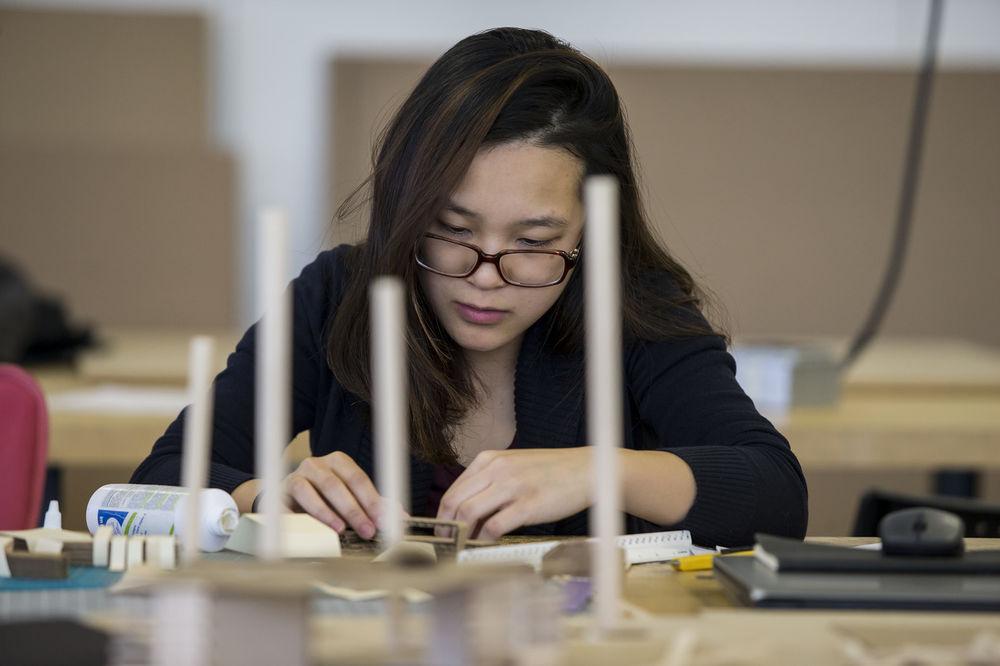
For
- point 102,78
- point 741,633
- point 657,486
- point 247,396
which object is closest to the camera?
point 741,633

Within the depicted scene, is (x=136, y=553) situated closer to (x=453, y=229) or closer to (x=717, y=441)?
(x=453, y=229)

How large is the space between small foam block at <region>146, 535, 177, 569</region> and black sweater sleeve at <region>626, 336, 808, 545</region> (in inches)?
16.8

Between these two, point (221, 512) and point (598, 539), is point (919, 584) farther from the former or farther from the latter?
point (221, 512)

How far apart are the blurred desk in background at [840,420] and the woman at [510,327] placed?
61 cm

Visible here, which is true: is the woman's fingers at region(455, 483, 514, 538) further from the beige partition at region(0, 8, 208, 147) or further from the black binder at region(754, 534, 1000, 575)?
the beige partition at region(0, 8, 208, 147)

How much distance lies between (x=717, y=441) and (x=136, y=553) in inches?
22.8

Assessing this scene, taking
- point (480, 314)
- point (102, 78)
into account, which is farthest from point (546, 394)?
point (102, 78)

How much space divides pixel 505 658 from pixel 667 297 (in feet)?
2.77

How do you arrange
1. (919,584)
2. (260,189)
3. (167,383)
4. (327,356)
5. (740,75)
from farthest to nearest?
(260,189) → (740,75) → (167,383) → (327,356) → (919,584)

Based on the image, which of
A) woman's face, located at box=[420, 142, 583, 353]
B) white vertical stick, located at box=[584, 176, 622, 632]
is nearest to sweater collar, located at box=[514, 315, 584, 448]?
woman's face, located at box=[420, 142, 583, 353]

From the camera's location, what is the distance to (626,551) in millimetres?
940

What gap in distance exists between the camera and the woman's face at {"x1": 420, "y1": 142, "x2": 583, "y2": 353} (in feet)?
3.89

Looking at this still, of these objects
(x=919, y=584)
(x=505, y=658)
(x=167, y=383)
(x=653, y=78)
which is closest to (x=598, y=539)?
(x=505, y=658)

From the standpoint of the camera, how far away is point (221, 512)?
976 mm
